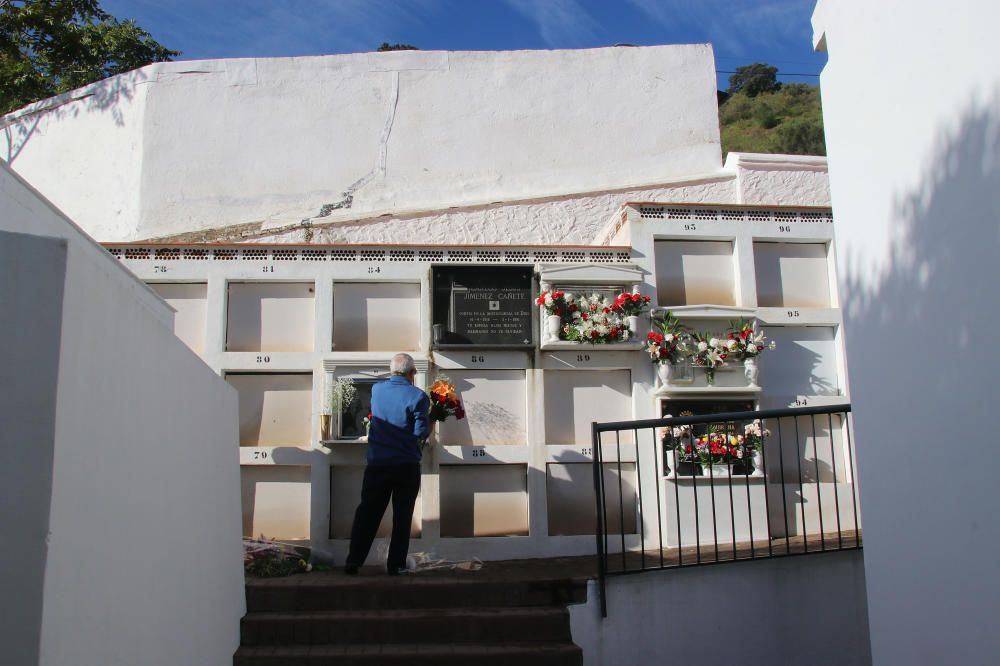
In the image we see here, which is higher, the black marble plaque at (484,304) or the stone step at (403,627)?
the black marble plaque at (484,304)

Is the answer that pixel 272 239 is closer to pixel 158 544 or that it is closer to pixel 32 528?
pixel 158 544

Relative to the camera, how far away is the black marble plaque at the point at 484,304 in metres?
6.58

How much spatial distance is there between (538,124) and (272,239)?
2.89 m

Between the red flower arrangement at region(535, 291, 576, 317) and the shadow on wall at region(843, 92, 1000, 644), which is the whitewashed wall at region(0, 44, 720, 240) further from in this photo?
the shadow on wall at region(843, 92, 1000, 644)

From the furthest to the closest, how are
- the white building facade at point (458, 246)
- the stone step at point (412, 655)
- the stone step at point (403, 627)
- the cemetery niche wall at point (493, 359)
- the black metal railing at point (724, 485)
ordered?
the white building facade at point (458, 246)
the cemetery niche wall at point (493, 359)
the black metal railing at point (724, 485)
the stone step at point (403, 627)
the stone step at point (412, 655)

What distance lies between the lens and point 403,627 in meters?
4.71

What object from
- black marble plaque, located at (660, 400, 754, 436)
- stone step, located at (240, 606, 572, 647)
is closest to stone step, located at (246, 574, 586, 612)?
stone step, located at (240, 606, 572, 647)

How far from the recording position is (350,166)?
8516 mm

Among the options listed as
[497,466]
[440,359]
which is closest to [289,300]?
[440,359]

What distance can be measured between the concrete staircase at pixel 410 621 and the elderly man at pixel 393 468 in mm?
345

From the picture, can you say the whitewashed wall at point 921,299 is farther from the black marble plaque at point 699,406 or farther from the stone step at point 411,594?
the black marble plaque at point 699,406

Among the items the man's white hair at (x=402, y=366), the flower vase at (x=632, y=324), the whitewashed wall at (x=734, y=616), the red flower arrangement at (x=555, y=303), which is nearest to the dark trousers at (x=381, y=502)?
the man's white hair at (x=402, y=366)

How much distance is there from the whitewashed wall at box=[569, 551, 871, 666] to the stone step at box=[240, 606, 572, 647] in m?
0.22

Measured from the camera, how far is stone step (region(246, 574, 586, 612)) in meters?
4.91
